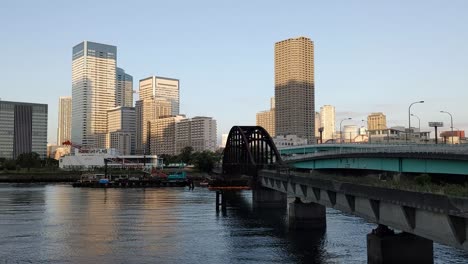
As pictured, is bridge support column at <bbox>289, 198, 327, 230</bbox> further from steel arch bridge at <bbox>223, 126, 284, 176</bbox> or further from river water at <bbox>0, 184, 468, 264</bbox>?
steel arch bridge at <bbox>223, 126, 284, 176</bbox>

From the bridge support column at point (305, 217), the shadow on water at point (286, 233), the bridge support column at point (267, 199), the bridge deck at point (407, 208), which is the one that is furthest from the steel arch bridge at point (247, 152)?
the bridge deck at point (407, 208)

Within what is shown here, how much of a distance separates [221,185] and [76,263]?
7028 cm

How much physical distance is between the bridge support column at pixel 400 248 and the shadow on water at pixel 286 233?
902cm

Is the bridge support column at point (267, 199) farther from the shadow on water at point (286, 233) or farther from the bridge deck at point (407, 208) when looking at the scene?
the bridge deck at point (407, 208)

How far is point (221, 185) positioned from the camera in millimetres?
113062

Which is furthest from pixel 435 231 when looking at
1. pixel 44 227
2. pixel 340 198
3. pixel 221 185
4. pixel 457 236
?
pixel 221 185

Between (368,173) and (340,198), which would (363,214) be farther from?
(368,173)

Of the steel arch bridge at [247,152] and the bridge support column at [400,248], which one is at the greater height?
the steel arch bridge at [247,152]

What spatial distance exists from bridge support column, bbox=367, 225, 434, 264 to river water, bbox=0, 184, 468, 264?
25.1ft

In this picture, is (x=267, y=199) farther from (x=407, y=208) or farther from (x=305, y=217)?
(x=407, y=208)

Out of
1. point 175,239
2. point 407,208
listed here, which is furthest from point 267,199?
point 407,208

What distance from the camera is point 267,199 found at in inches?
3868

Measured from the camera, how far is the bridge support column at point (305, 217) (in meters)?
64.3

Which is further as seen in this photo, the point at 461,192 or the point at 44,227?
the point at 44,227
